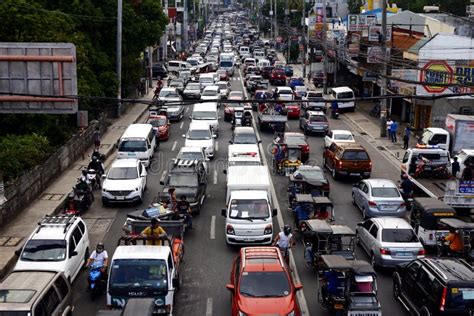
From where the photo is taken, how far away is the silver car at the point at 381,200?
25.9 metres

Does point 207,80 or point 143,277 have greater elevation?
point 207,80

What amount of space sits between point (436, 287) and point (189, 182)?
539 inches

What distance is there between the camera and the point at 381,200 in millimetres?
26000

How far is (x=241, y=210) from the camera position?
23344mm

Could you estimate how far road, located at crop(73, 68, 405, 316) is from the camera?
61.2 feet

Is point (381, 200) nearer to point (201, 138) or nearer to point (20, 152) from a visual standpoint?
point (201, 138)

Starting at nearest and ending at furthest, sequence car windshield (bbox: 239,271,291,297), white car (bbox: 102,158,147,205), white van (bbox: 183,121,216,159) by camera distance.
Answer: car windshield (bbox: 239,271,291,297), white car (bbox: 102,158,147,205), white van (bbox: 183,121,216,159)

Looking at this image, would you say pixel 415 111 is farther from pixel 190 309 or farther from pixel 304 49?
pixel 304 49

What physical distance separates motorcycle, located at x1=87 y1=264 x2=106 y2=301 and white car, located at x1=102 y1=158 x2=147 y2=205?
958 centimetres

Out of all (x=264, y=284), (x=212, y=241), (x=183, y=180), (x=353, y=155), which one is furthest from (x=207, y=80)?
(x=264, y=284)

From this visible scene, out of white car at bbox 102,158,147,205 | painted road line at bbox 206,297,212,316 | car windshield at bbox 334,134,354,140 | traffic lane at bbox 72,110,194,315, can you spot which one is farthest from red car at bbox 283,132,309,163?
painted road line at bbox 206,297,212,316

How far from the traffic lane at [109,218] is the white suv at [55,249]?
26.5 inches

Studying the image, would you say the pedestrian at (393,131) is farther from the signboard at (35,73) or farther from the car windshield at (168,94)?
the signboard at (35,73)

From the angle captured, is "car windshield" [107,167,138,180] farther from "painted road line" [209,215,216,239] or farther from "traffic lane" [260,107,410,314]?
"traffic lane" [260,107,410,314]
